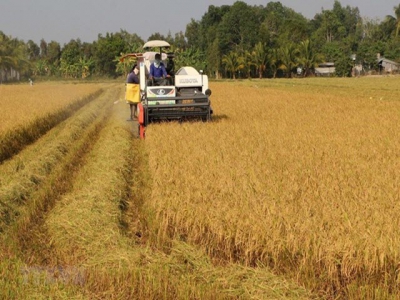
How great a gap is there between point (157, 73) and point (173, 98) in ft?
4.53

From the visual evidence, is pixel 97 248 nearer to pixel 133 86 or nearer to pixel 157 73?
pixel 157 73

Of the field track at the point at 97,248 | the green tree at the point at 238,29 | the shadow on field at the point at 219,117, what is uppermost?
the green tree at the point at 238,29

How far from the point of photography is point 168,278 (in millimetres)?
4613

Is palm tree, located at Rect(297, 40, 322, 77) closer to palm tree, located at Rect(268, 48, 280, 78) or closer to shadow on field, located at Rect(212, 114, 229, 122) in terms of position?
palm tree, located at Rect(268, 48, 280, 78)

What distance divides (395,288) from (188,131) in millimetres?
8241

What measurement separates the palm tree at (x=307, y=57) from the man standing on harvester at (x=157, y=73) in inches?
2489

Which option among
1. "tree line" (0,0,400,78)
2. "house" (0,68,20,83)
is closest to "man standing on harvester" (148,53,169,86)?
"tree line" (0,0,400,78)

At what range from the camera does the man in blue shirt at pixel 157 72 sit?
14.4 meters

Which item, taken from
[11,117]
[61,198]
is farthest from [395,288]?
[11,117]

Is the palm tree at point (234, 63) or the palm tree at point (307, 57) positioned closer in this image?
the palm tree at point (307, 57)

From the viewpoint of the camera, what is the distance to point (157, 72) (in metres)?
14.6

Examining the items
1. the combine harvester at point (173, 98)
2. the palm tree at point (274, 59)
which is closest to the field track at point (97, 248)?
the combine harvester at point (173, 98)

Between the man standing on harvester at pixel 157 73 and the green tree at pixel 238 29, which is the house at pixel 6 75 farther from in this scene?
the man standing on harvester at pixel 157 73

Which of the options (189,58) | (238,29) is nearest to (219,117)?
(189,58)
